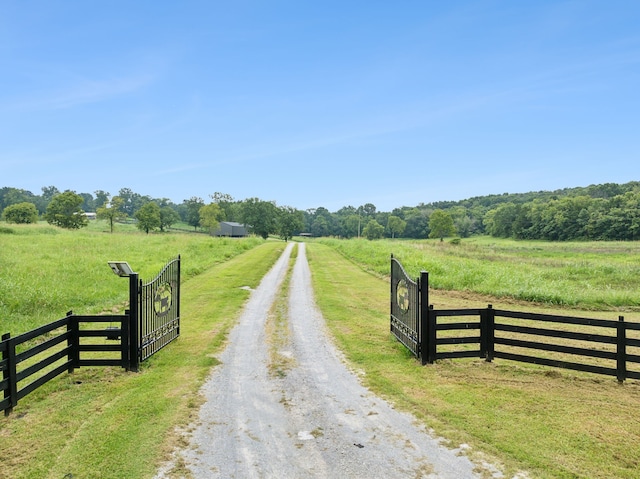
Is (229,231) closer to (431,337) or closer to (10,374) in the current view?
(431,337)

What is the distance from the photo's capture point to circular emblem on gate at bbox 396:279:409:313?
10.3m

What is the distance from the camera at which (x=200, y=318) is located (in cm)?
1367

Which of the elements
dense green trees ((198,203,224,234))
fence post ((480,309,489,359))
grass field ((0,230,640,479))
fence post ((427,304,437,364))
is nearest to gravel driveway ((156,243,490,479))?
grass field ((0,230,640,479))

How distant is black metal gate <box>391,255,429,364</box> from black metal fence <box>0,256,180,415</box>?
614 centimetres

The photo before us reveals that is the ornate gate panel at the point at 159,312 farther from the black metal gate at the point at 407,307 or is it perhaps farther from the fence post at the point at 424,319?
the fence post at the point at 424,319

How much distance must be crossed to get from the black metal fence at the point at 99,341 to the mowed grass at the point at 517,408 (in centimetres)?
467

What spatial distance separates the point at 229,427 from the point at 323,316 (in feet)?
27.1

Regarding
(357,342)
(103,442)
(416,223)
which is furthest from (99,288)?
(416,223)

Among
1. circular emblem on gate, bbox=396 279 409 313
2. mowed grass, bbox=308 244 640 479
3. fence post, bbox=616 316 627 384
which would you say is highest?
circular emblem on gate, bbox=396 279 409 313

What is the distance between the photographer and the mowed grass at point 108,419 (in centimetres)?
494

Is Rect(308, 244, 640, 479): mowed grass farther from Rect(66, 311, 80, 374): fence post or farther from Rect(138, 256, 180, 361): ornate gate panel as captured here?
Rect(66, 311, 80, 374): fence post

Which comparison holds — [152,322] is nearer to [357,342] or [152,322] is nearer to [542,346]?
[357,342]

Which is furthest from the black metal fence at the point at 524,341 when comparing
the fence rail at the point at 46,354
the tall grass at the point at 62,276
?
the tall grass at the point at 62,276

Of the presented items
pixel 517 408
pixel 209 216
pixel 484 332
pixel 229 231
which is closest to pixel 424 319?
pixel 484 332
